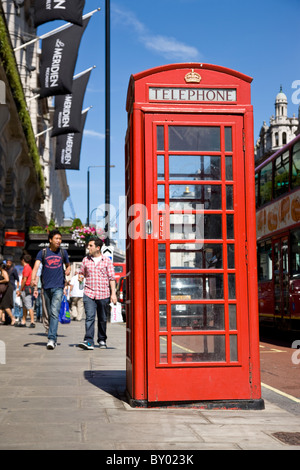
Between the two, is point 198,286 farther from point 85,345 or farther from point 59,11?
point 59,11

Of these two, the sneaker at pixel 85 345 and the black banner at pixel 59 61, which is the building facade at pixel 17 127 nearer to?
the black banner at pixel 59 61

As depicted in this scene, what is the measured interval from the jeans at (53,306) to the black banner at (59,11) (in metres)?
9.69

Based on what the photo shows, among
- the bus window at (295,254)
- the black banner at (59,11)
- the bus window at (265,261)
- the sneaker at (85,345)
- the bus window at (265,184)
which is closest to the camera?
the sneaker at (85,345)

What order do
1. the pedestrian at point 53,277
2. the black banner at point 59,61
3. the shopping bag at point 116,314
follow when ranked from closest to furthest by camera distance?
1. the pedestrian at point 53,277
2. the shopping bag at point 116,314
3. the black banner at point 59,61

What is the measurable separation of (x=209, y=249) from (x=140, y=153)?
3.38ft

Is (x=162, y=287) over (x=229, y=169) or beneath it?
beneath

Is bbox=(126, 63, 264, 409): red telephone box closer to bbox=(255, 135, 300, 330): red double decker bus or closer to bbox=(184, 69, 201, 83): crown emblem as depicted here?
bbox=(184, 69, 201, 83): crown emblem

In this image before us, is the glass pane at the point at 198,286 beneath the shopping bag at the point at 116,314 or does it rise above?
above

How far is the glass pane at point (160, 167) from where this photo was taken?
Answer: 606 cm

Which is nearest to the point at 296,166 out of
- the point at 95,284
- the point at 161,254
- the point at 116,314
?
the point at 95,284

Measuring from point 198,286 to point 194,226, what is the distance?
52 centimetres

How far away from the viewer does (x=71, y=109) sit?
2656 cm

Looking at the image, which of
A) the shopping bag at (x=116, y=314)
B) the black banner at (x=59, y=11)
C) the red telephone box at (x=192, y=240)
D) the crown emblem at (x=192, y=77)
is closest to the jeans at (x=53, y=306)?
the red telephone box at (x=192, y=240)
